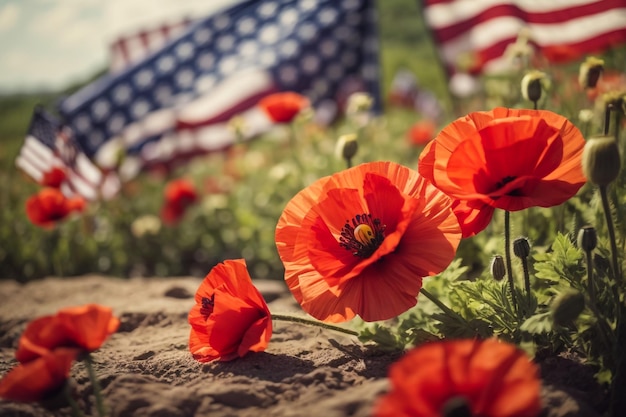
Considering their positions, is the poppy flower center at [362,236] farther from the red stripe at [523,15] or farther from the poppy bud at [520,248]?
the red stripe at [523,15]

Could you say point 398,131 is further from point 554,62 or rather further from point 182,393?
point 182,393

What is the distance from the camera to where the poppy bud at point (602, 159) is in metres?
1.14

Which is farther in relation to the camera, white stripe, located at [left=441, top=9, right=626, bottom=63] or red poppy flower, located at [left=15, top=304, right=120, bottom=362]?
white stripe, located at [left=441, top=9, right=626, bottom=63]

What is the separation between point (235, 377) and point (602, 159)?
0.88 metres

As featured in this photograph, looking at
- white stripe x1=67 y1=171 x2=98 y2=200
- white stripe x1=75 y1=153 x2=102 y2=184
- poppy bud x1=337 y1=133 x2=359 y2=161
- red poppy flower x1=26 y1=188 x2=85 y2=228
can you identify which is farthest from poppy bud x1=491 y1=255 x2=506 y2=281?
white stripe x1=75 y1=153 x2=102 y2=184

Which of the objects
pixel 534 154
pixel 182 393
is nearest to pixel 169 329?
pixel 182 393

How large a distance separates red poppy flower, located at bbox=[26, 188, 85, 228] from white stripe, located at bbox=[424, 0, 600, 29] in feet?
10.5

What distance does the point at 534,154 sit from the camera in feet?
4.12

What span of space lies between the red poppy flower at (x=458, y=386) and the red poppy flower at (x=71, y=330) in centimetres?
58

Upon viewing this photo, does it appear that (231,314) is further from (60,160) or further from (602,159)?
(60,160)

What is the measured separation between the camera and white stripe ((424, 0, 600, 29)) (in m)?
4.39

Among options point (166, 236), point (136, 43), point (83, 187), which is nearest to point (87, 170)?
point (83, 187)

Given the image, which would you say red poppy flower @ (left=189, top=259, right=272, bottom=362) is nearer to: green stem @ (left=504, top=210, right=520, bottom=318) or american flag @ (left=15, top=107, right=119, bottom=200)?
green stem @ (left=504, top=210, right=520, bottom=318)

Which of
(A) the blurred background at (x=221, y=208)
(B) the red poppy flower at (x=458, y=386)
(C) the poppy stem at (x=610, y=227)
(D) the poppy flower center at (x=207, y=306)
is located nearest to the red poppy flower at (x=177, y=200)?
(A) the blurred background at (x=221, y=208)
